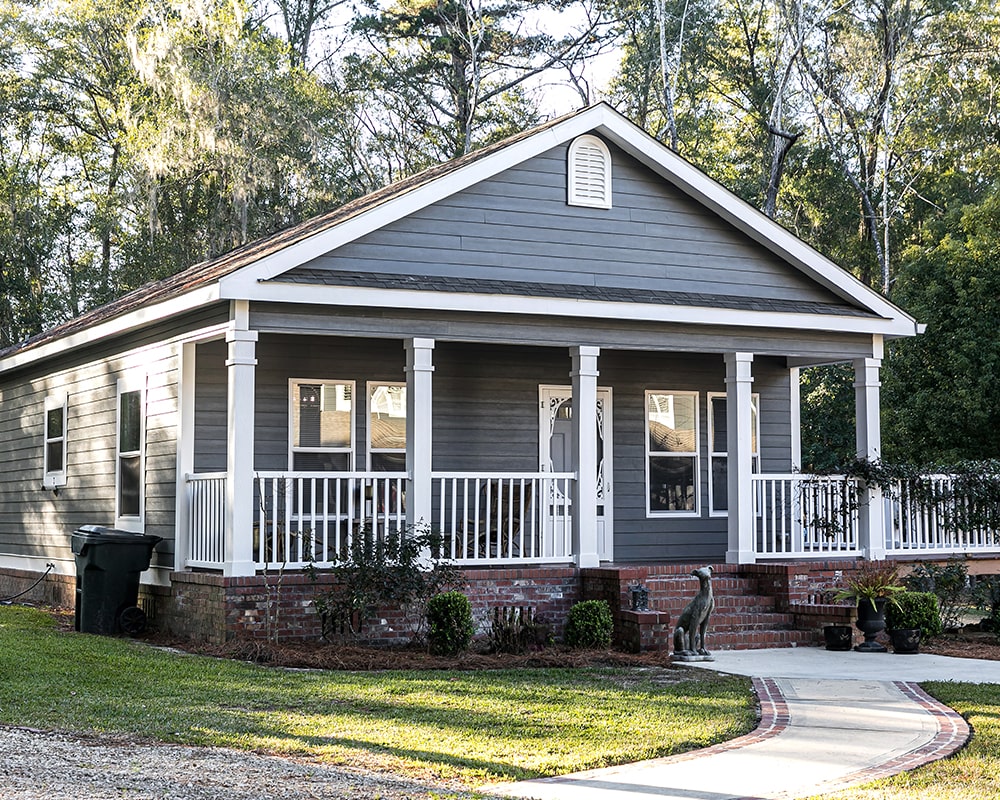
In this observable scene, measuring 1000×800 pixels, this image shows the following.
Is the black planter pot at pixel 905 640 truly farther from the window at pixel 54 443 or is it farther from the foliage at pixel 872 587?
the window at pixel 54 443

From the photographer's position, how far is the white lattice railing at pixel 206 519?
1322 centimetres

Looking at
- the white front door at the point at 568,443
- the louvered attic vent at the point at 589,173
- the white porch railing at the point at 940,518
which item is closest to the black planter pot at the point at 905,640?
the white porch railing at the point at 940,518

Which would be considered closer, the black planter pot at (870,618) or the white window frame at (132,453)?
the black planter pot at (870,618)

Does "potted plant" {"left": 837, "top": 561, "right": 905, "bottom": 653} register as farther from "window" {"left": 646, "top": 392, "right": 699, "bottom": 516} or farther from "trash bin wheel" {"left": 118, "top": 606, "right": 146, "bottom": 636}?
"trash bin wheel" {"left": 118, "top": 606, "right": 146, "bottom": 636}

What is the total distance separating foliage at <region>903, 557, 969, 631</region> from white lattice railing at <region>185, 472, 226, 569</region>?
7.86m

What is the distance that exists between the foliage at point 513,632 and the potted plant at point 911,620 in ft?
11.9

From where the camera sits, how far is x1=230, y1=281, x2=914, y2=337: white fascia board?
42.8 ft

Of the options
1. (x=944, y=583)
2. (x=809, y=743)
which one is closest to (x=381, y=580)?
(x=809, y=743)

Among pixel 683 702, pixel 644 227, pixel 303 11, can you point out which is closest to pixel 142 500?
pixel 644 227

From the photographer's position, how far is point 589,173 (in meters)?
15.3

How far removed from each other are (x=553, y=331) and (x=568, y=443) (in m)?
2.87

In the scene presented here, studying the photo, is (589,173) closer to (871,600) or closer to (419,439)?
(419,439)

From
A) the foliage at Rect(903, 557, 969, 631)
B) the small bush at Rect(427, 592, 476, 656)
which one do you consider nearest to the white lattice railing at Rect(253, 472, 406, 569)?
the small bush at Rect(427, 592, 476, 656)

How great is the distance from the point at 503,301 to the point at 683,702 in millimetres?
5359
